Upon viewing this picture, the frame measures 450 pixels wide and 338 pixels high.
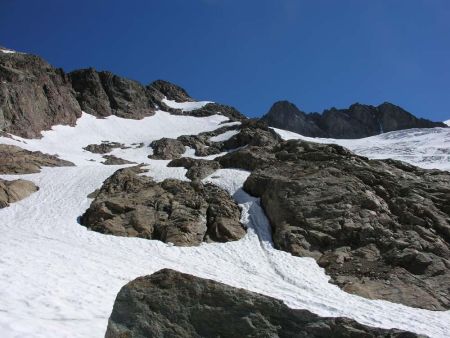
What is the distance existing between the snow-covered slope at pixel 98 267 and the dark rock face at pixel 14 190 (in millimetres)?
781

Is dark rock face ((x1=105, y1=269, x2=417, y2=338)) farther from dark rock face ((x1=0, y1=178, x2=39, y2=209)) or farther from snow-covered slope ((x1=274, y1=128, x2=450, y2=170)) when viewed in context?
snow-covered slope ((x1=274, y1=128, x2=450, y2=170))

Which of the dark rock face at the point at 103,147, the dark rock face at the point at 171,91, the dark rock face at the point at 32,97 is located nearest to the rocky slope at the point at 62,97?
the dark rock face at the point at 32,97

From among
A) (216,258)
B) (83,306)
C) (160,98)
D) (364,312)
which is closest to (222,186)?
(216,258)

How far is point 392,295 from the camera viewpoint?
17547 mm

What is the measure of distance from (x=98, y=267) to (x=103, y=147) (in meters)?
56.1

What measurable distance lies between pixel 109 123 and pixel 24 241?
70088mm

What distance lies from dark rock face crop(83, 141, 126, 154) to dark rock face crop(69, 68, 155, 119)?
19156 millimetres

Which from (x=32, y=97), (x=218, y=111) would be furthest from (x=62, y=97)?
(x=218, y=111)

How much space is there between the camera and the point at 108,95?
9831 centimetres

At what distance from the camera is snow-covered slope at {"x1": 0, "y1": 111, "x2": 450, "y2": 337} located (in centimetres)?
1083

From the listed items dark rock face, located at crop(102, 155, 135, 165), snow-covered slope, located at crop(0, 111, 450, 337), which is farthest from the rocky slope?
snow-covered slope, located at crop(0, 111, 450, 337)

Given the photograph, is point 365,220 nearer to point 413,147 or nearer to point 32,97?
point 413,147

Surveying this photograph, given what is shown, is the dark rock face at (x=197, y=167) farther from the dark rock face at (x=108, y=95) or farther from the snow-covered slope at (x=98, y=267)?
the dark rock face at (x=108, y=95)

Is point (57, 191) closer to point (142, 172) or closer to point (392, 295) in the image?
point (142, 172)
